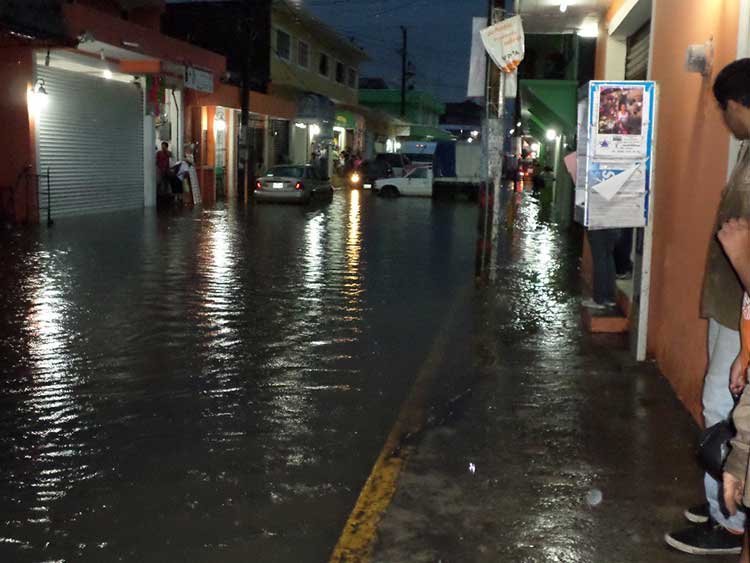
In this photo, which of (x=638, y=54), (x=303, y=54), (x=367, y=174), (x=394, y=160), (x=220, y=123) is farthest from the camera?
(x=367, y=174)

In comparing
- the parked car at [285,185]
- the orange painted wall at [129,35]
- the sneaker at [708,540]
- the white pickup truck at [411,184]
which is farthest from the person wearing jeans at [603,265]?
the white pickup truck at [411,184]

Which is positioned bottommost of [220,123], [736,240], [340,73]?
[736,240]

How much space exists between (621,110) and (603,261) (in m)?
2.14

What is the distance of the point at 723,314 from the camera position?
3.80 meters

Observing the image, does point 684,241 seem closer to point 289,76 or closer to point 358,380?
point 358,380

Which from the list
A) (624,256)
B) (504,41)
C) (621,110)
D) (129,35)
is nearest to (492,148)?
(504,41)

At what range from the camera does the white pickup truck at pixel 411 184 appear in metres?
35.3

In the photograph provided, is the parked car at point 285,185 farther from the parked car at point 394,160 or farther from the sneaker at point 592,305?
the sneaker at point 592,305

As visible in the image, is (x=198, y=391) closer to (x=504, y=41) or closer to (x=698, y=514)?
(x=698, y=514)

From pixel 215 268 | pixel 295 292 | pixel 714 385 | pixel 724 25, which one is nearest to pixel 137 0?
pixel 215 268

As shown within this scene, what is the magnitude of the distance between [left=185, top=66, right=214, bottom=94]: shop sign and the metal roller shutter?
16.4 metres

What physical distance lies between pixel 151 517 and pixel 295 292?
687cm

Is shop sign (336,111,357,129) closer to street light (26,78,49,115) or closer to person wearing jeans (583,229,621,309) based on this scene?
street light (26,78,49,115)

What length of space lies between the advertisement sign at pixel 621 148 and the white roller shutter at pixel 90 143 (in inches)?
616
